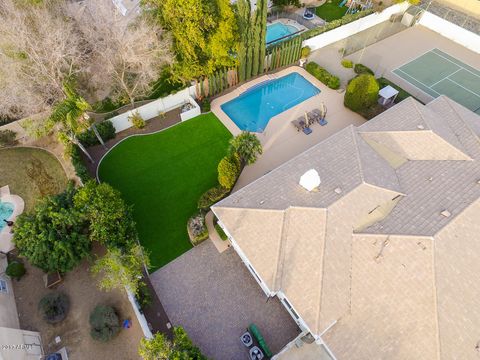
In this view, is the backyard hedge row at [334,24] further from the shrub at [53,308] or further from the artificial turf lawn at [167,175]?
the shrub at [53,308]

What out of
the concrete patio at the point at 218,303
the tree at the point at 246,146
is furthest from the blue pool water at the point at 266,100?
the concrete patio at the point at 218,303

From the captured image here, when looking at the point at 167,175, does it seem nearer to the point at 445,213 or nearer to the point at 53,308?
the point at 53,308

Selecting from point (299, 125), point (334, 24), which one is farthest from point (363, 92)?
point (334, 24)

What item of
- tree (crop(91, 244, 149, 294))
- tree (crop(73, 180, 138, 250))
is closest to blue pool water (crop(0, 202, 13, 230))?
tree (crop(73, 180, 138, 250))

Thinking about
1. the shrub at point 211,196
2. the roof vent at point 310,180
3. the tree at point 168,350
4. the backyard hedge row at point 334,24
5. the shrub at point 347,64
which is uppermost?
the backyard hedge row at point 334,24

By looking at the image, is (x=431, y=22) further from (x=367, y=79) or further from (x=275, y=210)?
(x=275, y=210)

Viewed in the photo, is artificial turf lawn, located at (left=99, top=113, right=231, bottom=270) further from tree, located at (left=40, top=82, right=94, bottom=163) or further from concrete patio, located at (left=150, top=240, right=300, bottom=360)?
tree, located at (left=40, top=82, right=94, bottom=163)

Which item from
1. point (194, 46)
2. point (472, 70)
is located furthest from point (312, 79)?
point (472, 70)
